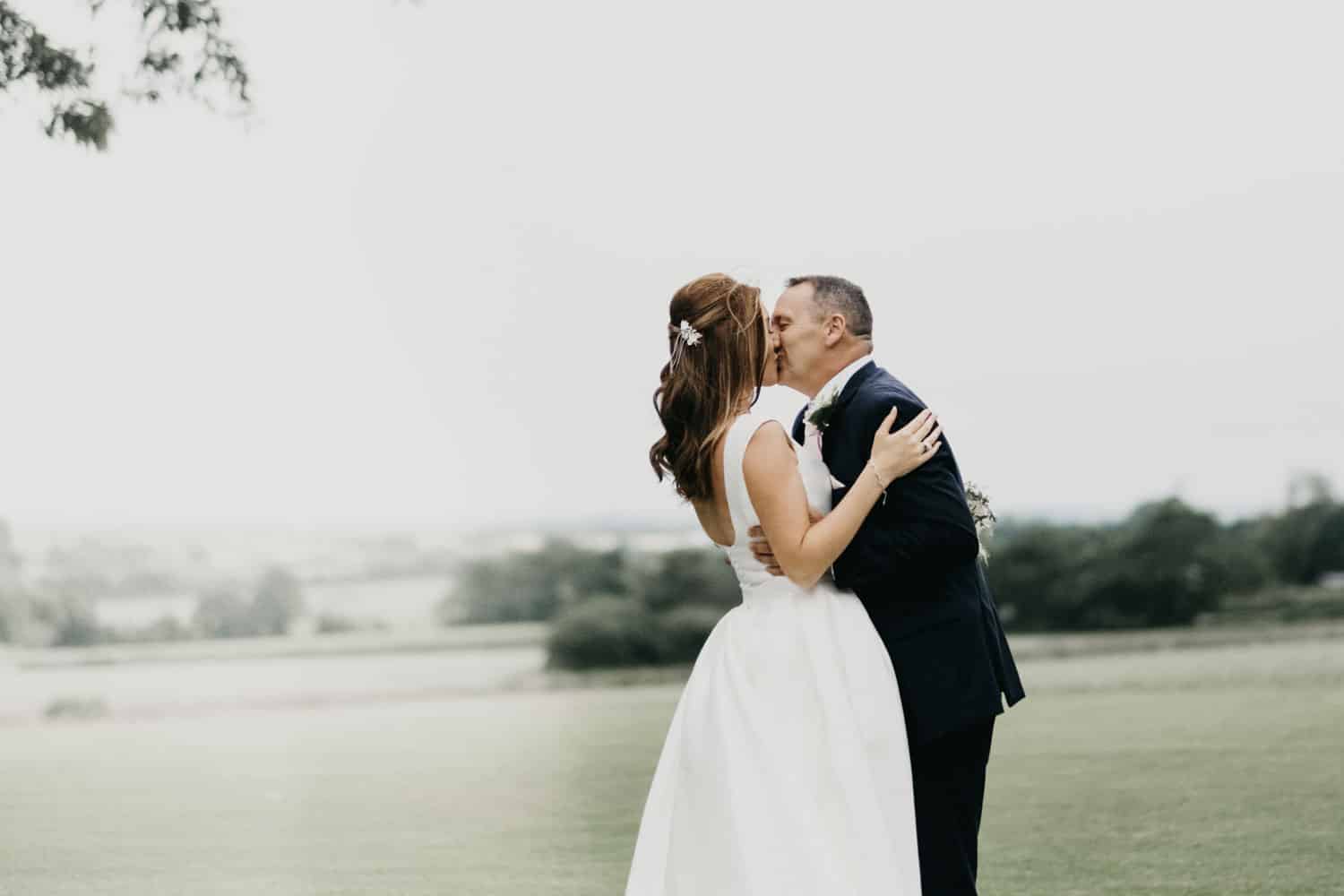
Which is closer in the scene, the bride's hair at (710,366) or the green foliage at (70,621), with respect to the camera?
the bride's hair at (710,366)

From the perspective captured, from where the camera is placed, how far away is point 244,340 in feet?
54.3

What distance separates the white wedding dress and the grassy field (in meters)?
2.43

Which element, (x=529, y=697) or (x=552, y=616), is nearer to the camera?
(x=529, y=697)

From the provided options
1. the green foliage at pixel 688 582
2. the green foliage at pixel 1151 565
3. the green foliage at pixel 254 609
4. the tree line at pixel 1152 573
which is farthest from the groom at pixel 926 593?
the green foliage at pixel 254 609

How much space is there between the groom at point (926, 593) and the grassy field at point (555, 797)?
7.40 feet

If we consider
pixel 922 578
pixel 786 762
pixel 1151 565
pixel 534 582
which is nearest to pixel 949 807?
pixel 786 762

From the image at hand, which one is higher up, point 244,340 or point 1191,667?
point 244,340

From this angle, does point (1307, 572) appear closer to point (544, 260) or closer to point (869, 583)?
point (544, 260)

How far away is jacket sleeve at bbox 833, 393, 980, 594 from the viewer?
3.24m

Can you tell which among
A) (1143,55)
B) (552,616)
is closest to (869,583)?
(552,616)

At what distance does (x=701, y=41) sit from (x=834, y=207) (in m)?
2.48

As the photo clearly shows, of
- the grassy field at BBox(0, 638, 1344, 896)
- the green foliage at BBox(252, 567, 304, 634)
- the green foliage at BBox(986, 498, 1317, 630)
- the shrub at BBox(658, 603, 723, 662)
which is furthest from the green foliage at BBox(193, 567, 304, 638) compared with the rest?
the green foliage at BBox(986, 498, 1317, 630)

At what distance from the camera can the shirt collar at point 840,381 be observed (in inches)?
136

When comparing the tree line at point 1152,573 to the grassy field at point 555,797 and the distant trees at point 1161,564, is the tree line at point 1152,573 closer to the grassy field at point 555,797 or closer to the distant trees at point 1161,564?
the distant trees at point 1161,564
